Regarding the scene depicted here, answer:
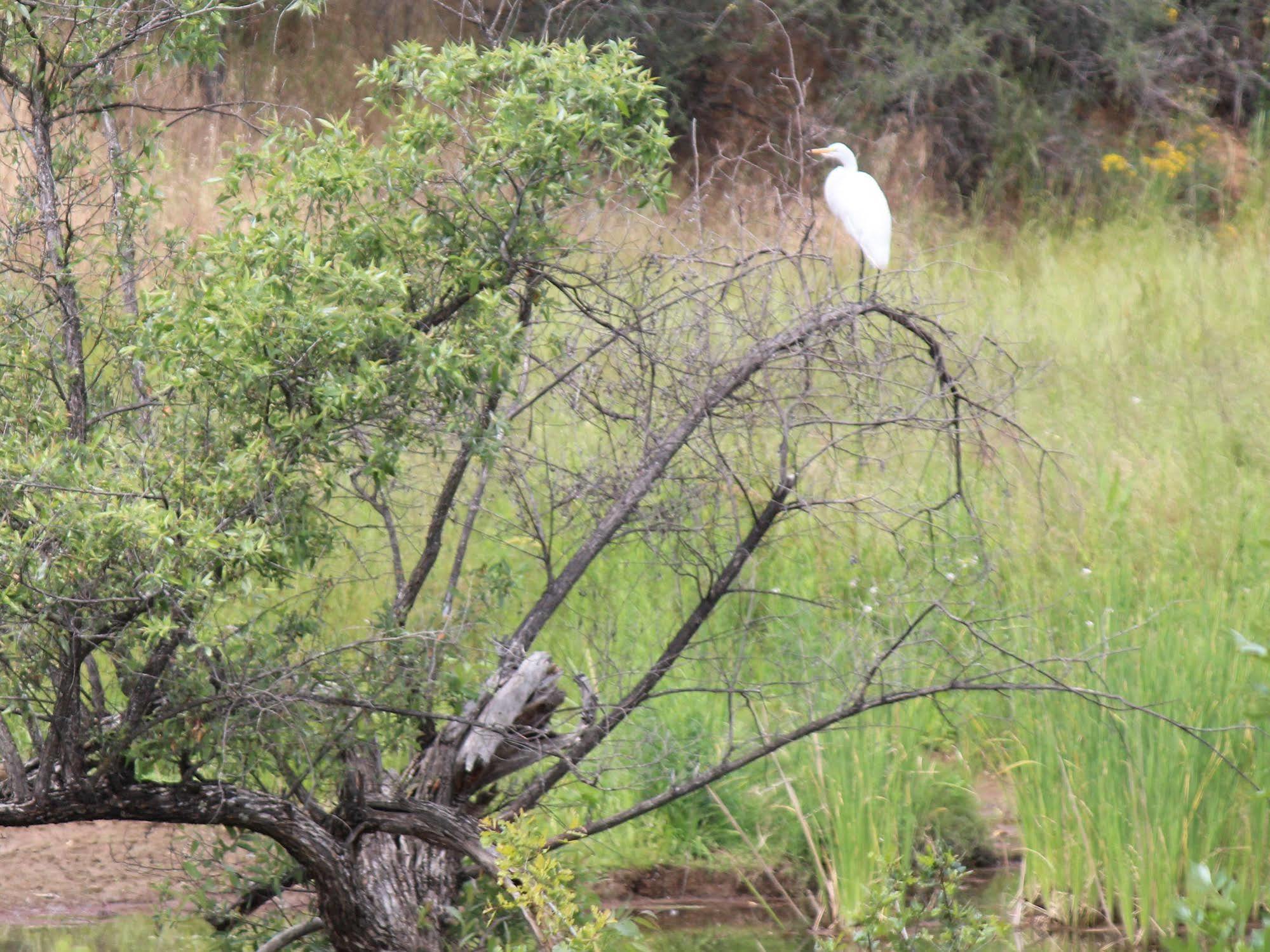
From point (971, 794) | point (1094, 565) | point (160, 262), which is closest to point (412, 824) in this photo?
point (160, 262)

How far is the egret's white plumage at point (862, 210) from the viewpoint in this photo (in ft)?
20.0

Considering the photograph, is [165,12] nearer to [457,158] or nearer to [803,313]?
[457,158]

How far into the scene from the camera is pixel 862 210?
6.22 metres

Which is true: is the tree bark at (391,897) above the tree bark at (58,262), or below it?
below

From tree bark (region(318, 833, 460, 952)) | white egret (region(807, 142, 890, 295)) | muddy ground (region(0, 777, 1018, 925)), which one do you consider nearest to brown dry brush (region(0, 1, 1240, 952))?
tree bark (region(318, 833, 460, 952))

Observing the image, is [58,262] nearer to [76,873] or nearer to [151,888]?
[151,888]

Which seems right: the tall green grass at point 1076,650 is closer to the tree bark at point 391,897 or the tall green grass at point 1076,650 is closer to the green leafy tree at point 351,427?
the green leafy tree at point 351,427

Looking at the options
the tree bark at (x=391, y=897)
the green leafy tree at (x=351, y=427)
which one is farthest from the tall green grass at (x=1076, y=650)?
the tree bark at (x=391, y=897)

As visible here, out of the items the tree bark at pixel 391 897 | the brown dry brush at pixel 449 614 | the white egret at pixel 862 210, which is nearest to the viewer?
the brown dry brush at pixel 449 614

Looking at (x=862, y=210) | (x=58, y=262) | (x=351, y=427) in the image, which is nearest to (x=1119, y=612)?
A: (x=862, y=210)

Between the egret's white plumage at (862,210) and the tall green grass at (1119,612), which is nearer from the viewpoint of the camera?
the tall green grass at (1119,612)

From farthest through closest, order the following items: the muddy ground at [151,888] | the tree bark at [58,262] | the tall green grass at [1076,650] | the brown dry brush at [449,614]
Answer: the muddy ground at [151,888] < the tall green grass at [1076,650] < the tree bark at [58,262] < the brown dry brush at [449,614]

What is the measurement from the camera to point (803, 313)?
3.55 m

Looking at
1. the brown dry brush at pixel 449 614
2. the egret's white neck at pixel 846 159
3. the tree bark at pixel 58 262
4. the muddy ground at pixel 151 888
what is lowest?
the muddy ground at pixel 151 888
